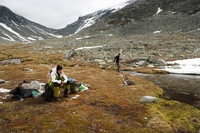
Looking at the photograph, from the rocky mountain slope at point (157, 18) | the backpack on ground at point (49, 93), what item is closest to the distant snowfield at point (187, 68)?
the backpack on ground at point (49, 93)

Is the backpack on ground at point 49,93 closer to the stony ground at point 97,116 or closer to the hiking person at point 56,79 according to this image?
the hiking person at point 56,79

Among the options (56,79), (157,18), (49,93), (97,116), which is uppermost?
(157,18)

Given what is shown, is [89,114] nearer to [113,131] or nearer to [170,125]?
[113,131]

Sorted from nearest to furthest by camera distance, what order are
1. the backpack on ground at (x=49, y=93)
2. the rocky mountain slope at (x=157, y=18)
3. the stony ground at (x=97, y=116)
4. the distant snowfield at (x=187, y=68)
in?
the stony ground at (x=97, y=116)
the backpack on ground at (x=49, y=93)
the distant snowfield at (x=187, y=68)
the rocky mountain slope at (x=157, y=18)

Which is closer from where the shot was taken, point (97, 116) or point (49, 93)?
point (97, 116)

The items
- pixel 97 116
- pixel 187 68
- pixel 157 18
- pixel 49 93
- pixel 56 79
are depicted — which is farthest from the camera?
pixel 157 18

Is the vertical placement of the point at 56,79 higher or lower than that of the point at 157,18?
lower

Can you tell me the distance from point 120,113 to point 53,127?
16.2 ft

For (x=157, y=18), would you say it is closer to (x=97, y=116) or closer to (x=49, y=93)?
(x=49, y=93)

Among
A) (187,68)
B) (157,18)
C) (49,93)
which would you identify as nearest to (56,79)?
(49,93)

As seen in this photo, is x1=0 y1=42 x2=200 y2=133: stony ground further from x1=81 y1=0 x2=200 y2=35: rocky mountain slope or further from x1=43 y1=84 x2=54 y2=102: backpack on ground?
x1=81 y1=0 x2=200 y2=35: rocky mountain slope

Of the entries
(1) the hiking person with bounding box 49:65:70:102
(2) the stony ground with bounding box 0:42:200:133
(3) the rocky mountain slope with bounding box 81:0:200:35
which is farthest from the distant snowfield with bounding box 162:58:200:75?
(3) the rocky mountain slope with bounding box 81:0:200:35

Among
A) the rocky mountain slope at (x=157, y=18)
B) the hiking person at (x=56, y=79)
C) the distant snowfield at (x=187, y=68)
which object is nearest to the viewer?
the hiking person at (x=56, y=79)

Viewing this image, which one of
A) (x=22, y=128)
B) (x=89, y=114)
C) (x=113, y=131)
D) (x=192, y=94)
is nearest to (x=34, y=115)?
(x=22, y=128)
